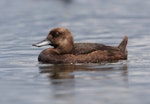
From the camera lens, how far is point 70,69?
12680mm

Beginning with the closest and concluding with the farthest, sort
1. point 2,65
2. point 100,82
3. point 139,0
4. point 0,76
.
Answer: point 100,82 → point 0,76 → point 2,65 → point 139,0

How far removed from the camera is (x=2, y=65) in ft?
43.1

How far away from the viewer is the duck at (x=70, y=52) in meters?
13.4

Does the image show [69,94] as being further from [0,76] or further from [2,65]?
[2,65]

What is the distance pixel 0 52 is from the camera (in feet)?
49.5

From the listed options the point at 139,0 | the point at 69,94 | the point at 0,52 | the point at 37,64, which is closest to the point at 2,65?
the point at 37,64

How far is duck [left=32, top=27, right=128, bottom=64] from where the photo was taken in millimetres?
13406

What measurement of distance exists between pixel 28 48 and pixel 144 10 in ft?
29.9

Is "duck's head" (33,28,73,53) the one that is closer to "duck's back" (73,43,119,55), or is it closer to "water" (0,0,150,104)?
"duck's back" (73,43,119,55)

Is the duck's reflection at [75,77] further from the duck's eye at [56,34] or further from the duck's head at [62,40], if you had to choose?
the duck's eye at [56,34]

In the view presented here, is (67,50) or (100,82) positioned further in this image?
(67,50)

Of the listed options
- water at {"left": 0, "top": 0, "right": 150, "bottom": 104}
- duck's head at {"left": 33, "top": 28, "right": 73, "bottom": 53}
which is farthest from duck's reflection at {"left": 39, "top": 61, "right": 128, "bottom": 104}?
duck's head at {"left": 33, "top": 28, "right": 73, "bottom": 53}

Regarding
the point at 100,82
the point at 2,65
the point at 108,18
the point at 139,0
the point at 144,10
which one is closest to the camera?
the point at 100,82

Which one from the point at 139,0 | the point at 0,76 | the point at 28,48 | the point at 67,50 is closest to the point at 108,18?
the point at 139,0
